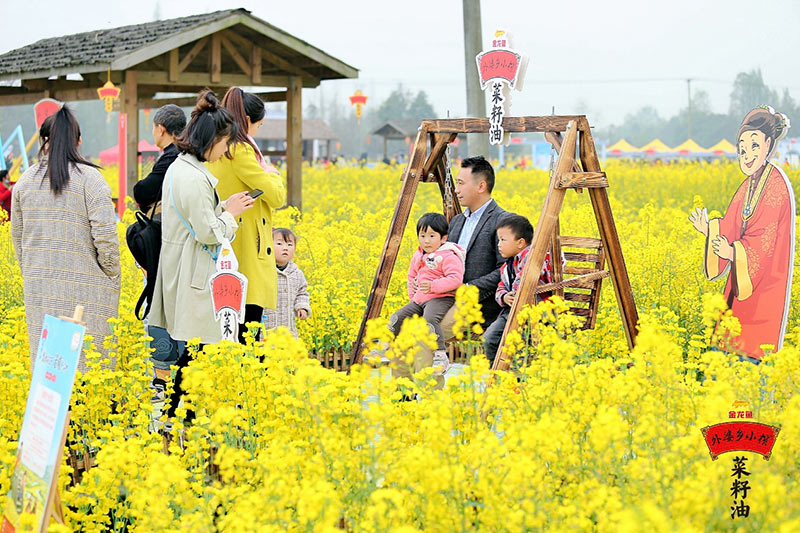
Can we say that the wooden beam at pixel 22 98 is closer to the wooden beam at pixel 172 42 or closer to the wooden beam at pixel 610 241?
the wooden beam at pixel 172 42

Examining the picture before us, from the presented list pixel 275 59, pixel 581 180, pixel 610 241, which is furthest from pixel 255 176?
pixel 275 59

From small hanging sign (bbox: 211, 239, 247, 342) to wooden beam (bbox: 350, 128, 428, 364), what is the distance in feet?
4.22

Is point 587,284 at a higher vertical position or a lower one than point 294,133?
lower

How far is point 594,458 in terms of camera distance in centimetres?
253

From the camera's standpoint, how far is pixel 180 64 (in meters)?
11.0

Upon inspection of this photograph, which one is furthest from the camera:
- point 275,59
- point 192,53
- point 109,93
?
point 275,59

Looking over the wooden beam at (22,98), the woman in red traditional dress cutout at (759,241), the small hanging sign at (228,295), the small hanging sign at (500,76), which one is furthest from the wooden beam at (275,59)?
the woman in red traditional dress cutout at (759,241)

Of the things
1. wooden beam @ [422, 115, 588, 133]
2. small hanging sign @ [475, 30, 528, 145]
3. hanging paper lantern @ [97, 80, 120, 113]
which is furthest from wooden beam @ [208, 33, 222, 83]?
small hanging sign @ [475, 30, 528, 145]

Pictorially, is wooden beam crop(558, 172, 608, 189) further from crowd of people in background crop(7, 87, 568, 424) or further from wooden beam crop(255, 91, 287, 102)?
wooden beam crop(255, 91, 287, 102)

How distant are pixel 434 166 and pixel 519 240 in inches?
36.9

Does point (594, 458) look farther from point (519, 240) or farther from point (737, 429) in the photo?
point (519, 240)

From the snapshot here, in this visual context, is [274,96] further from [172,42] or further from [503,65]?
[503,65]

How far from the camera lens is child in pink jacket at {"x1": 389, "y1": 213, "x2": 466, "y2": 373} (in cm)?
488

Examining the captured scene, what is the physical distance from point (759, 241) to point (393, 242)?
197 cm
